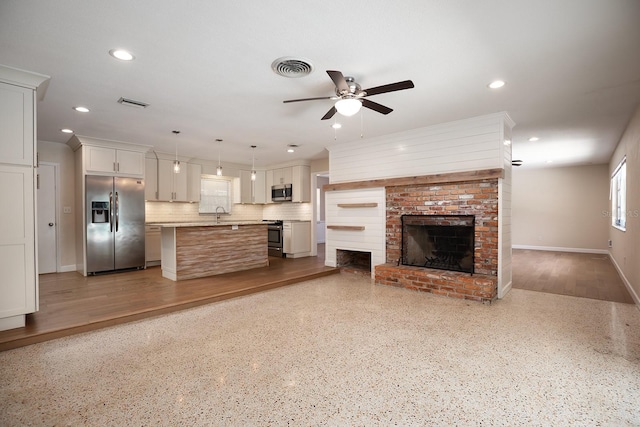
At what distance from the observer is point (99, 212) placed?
5723 millimetres

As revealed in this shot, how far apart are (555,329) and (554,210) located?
7.59m

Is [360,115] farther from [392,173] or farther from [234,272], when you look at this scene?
[234,272]

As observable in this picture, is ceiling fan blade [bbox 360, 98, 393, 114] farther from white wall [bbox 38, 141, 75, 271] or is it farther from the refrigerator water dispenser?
white wall [bbox 38, 141, 75, 271]

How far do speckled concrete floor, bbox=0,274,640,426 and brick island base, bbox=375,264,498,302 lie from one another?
355 millimetres

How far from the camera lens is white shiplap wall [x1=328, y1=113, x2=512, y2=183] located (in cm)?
445

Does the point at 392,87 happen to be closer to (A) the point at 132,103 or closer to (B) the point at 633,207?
(A) the point at 132,103

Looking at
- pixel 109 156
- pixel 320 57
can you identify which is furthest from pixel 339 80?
pixel 109 156

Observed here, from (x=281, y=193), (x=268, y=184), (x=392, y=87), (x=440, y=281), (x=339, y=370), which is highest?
(x=392, y=87)

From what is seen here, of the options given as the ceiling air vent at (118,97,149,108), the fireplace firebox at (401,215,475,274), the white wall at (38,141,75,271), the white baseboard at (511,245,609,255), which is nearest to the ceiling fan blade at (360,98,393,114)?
the fireplace firebox at (401,215,475,274)

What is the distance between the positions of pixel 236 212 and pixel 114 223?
316 centimetres

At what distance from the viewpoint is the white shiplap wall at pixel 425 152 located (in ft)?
14.6

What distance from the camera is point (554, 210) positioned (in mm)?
9297

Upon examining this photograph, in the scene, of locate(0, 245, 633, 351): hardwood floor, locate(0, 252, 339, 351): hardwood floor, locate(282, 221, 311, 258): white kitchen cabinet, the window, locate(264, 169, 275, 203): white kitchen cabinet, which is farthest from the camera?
locate(264, 169, 275, 203): white kitchen cabinet

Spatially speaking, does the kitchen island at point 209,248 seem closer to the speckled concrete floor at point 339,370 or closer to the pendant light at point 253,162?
the pendant light at point 253,162
